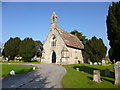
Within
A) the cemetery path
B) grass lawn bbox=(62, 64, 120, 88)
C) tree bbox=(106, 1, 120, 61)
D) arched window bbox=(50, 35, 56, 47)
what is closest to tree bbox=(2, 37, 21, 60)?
arched window bbox=(50, 35, 56, 47)

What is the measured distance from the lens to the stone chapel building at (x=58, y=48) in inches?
1478

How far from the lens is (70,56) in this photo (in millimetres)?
38688

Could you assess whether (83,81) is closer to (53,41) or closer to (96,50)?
(96,50)

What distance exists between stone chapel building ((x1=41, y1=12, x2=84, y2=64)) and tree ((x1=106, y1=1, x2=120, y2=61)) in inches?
815

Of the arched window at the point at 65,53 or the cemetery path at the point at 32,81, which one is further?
the arched window at the point at 65,53

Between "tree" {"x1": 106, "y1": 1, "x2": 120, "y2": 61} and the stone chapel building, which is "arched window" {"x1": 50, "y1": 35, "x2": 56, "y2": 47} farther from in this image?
"tree" {"x1": 106, "y1": 1, "x2": 120, "y2": 61}

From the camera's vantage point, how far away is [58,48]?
1563 inches

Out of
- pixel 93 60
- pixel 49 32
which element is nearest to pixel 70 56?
pixel 93 60

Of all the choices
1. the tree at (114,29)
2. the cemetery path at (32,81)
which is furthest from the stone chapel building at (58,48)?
the cemetery path at (32,81)

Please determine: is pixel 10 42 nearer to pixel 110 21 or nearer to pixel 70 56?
pixel 70 56

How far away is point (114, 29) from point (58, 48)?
25046 millimetres

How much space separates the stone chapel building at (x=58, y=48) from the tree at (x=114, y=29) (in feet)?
68.0

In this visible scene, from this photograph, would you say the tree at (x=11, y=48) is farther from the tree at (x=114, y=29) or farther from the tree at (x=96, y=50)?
the tree at (x=114, y=29)

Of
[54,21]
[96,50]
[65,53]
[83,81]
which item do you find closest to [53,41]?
[54,21]
